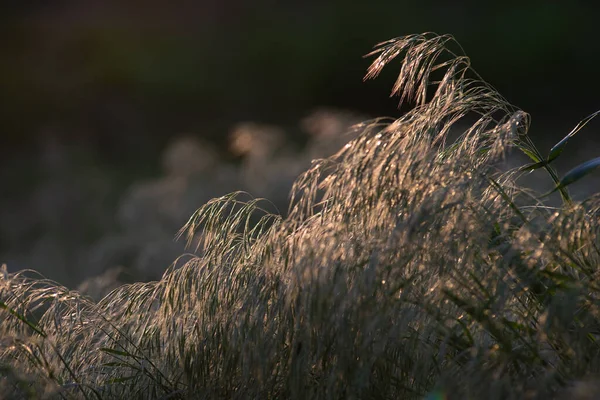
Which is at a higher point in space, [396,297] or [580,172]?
[580,172]

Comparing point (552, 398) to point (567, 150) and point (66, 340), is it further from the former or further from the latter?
point (567, 150)

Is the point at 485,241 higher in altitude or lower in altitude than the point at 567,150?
lower

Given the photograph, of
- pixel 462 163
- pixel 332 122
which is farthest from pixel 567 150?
pixel 462 163

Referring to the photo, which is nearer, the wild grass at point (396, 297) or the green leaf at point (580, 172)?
the wild grass at point (396, 297)

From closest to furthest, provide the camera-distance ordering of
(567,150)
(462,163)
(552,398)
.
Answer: (552,398)
(462,163)
(567,150)

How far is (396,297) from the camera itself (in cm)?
111

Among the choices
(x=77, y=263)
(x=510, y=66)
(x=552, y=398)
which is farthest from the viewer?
(x=510, y=66)

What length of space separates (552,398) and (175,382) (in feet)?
2.37

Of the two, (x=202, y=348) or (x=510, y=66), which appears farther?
(x=510, y=66)

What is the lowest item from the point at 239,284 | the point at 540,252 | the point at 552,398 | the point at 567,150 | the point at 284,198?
the point at 552,398

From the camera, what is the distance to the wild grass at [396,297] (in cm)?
104

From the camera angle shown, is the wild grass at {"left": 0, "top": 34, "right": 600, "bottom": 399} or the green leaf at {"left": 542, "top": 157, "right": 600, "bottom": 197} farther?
the green leaf at {"left": 542, "top": 157, "right": 600, "bottom": 197}

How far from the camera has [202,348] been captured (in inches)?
49.4

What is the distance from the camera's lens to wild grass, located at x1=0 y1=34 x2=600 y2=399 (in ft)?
3.42
